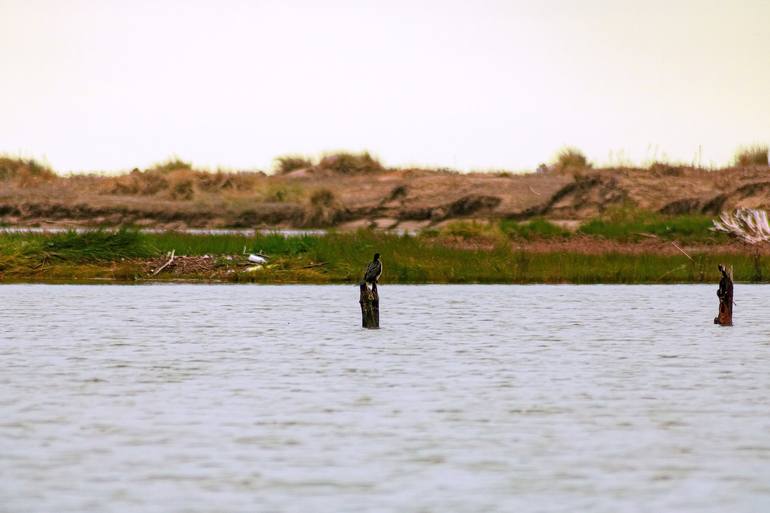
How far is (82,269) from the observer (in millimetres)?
38188

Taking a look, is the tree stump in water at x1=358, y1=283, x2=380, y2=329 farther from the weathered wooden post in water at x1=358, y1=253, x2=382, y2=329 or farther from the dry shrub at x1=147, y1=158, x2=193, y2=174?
the dry shrub at x1=147, y1=158, x2=193, y2=174

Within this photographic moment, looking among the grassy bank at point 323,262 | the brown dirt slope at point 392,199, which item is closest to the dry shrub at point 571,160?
the brown dirt slope at point 392,199

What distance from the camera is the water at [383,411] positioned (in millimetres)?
12008

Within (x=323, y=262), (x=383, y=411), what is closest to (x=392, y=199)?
(x=323, y=262)

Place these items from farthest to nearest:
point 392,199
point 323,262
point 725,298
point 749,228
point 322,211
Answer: point 392,199, point 322,211, point 749,228, point 323,262, point 725,298

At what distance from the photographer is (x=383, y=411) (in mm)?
16188

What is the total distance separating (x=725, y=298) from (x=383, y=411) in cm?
1119

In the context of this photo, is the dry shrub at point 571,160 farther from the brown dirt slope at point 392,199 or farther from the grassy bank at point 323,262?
the grassy bank at point 323,262

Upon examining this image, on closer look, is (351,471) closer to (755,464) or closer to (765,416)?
(755,464)

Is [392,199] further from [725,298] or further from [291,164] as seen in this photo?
[725,298]

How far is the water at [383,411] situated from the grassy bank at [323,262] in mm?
8195

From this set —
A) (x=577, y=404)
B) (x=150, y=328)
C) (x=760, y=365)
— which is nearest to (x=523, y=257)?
(x=150, y=328)

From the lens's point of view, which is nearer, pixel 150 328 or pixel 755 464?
pixel 755 464

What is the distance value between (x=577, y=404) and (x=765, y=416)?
2.04m
